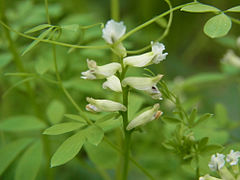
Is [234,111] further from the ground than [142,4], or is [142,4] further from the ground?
[142,4]

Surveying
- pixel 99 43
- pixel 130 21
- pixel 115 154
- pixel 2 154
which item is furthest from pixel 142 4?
pixel 2 154

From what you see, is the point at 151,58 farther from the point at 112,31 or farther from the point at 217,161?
the point at 217,161

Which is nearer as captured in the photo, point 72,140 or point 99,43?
point 72,140

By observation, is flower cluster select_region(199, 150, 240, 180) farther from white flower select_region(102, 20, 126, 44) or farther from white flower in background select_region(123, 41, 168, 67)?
white flower select_region(102, 20, 126, 44)

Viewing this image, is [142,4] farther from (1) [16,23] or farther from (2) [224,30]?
(2) [224,30]

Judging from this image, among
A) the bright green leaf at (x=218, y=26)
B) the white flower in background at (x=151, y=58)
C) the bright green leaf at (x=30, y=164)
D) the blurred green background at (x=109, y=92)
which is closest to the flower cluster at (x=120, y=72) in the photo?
the white flower in background at (x=151, y=58)

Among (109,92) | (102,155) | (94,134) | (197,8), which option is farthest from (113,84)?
(109,92)

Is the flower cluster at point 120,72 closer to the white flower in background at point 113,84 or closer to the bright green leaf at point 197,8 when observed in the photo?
the white flower in background at point 113,84

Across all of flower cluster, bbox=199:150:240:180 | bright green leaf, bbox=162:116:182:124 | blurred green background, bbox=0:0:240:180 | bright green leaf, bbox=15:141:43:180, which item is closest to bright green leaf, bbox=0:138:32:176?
bright green leaf, bbox=15:141:43:180
